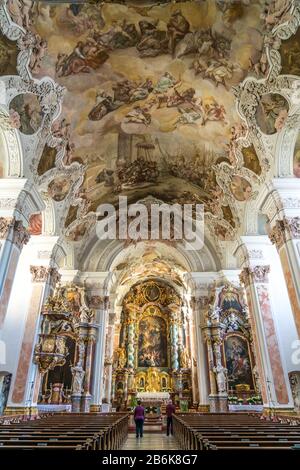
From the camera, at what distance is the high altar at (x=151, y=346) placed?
24328 mm

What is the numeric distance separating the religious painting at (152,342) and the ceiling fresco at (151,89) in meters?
17.4

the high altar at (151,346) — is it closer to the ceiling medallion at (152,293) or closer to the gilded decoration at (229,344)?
the ceiling medallion at (152,293)

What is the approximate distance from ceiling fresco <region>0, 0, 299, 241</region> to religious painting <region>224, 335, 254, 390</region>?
19.0 feet

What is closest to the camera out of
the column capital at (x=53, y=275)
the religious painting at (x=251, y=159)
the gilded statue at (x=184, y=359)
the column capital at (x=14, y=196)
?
the column capital at (x=14, y=196)

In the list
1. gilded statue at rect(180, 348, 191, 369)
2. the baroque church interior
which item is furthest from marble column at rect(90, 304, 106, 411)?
gilded statue at rect(180, 348, 191, 369)

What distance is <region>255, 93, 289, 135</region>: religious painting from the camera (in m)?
8.49

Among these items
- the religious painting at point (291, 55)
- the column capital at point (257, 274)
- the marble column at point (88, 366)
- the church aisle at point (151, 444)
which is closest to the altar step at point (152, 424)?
the marble column at point (88, 366)

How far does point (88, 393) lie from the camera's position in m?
14.1

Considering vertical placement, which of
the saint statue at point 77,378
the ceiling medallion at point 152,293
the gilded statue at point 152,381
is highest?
the ceiling medallion at point 152,293

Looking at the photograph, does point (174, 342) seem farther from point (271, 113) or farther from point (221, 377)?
point (271, 113)

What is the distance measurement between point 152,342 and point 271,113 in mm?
23529

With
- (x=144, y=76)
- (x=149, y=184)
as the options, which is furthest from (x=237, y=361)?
(x=144, y=76)
